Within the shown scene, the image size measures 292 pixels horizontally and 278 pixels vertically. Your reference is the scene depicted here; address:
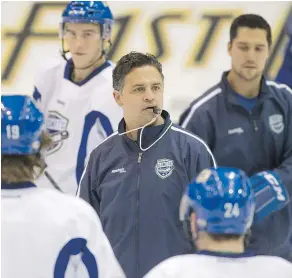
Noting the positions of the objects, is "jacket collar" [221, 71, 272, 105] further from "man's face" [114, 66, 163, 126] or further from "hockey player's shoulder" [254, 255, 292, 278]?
"hockey player's shoulder" [254, 255, 292, 278]

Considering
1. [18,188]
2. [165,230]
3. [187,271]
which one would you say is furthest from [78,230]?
[165,230]

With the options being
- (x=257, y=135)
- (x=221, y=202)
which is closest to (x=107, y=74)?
(x=257, y=135)

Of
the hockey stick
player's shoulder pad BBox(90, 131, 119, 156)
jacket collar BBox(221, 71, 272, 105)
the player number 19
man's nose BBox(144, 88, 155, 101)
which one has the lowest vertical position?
the hockey stick

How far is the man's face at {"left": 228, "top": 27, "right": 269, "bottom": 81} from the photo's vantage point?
5090 mm

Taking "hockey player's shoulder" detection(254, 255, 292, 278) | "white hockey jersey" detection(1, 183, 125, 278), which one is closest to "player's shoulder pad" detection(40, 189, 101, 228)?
"white hockey jersey" detection(1, 183, 125, 278)

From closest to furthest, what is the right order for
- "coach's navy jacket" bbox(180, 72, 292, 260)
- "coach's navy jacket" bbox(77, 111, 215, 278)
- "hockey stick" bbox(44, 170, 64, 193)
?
"coach's navy jacket" bbox(77, 111, 215, 278)
"coach's navy jacket" bbox(180, 72, 292, 260)
"hockey stick" bbox(44, 170, 64, 193)

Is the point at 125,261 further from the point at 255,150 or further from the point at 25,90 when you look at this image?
the point at 25,90

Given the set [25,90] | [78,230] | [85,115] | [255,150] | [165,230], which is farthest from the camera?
[25,90]

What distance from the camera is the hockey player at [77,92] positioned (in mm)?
5406

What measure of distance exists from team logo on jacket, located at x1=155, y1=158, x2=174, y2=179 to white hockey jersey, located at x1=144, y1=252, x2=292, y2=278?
118 cm

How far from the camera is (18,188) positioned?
3451mm

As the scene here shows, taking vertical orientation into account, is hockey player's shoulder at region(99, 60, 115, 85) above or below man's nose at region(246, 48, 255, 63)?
below

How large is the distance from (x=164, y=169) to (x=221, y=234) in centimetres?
117

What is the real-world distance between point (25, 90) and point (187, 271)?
3.77 m
